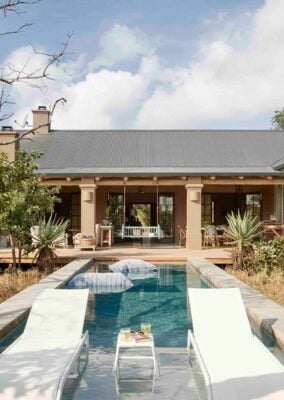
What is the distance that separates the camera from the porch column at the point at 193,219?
701 inches

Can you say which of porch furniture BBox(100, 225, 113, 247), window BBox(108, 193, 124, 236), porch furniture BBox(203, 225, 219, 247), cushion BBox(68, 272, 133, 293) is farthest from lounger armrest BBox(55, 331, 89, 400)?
window BBox(108, 193, 124, 236)

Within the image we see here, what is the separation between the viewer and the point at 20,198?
11.5m

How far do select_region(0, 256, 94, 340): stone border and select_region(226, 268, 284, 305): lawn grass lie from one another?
4140 millimetres

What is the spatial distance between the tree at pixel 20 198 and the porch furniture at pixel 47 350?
508 centimetres

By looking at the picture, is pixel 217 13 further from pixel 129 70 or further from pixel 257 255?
pixel 129 70

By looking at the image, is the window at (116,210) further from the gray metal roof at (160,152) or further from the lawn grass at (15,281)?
the lawn grass at (15,281)

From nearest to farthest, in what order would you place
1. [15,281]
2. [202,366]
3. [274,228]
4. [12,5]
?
[202,366] < [12,5] < [15,281] < [274,228]

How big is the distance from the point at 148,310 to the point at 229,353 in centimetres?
378

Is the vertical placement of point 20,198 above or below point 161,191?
below

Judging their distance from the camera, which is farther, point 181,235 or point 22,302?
point 181,235

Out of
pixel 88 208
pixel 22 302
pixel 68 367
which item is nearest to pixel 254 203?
pixel 88 208

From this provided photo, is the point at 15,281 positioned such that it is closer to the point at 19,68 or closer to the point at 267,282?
the point at 267,282

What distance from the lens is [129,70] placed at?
81.2 feet

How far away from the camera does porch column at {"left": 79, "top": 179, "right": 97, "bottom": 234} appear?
17.8 m
